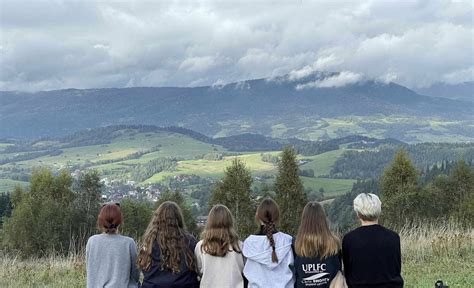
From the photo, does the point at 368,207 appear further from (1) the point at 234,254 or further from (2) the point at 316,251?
(1) the point at 234,254

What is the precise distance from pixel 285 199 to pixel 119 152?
12565 cm

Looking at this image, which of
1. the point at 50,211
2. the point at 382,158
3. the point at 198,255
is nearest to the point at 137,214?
the point at 50,211

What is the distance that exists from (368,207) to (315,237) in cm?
54

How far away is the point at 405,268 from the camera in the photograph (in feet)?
28.7

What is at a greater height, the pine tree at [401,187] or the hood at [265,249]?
the hood at [265,249]

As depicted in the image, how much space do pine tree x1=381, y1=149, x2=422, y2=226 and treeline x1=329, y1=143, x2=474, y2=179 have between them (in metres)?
60.7

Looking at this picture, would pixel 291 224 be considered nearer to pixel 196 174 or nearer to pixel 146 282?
pixel 146 282

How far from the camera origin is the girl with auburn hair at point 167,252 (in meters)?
4.79

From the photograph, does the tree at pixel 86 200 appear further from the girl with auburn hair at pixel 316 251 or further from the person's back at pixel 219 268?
the girl with auburn hair at pixel 316 251

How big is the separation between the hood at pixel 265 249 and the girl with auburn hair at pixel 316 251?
5.6 inches

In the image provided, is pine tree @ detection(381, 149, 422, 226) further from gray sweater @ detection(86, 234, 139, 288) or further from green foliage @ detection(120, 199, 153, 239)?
gray sweater @ detection(86, 234, 139, 288)

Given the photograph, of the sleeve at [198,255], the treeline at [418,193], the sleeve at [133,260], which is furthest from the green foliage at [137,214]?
the sleeve at [198,255]

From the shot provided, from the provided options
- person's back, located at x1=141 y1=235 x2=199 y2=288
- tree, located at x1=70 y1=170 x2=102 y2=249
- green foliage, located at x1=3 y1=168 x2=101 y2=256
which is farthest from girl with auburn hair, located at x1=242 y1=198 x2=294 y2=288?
tree, located at x1=70 y1=170 x2=102 y2=249

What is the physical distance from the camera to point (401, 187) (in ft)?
117
